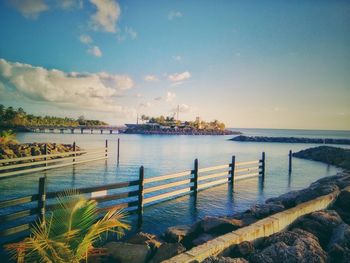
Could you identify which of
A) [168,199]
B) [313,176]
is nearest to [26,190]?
[168,199]

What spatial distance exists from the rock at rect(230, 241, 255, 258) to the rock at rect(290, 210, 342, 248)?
82.1 inches

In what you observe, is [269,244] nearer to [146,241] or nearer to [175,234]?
[175,234]

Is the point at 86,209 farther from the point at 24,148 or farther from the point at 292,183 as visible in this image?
the point at 24,148

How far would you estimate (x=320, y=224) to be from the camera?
637 centimetres

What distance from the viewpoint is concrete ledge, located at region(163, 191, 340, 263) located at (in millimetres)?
4316

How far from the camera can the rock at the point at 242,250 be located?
16.1 ft

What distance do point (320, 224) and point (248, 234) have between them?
2.31 m

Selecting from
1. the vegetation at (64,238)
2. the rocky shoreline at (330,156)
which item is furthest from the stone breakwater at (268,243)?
the rocky shoreline at (330,156)

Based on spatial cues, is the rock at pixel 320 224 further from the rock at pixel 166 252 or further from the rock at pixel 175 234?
the rock at pixel 166 252

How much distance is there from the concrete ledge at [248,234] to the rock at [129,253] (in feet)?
5.45

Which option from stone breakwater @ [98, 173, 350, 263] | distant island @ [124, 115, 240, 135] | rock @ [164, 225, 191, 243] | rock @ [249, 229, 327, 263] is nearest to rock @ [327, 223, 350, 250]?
stone breakwater @ [98, 173, 350, 263]

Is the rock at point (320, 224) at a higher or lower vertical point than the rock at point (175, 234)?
higher

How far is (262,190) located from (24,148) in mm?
22014

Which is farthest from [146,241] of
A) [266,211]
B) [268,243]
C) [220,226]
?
[266,211]
